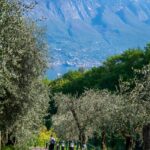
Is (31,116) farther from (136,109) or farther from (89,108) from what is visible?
(89,108)

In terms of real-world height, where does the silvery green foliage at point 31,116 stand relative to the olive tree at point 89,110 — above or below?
below

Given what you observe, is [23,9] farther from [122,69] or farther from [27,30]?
[122,69]

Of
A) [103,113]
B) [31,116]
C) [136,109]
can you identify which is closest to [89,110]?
[103,113]

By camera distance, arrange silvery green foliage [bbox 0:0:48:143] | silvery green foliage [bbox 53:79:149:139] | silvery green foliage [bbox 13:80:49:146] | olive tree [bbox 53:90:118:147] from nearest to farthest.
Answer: silvery green foliage [bbox 0:0:48:143] → silvery green foliage [bbox 13:80:49:146] → silvery green foliage [bbox 53:79:149:139] → olive tree [bbox 53:90:118:147]

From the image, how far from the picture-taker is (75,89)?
14925 centimetres

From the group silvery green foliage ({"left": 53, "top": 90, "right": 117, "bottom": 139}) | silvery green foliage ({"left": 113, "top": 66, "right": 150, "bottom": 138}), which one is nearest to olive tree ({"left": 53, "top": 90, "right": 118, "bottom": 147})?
silvery green foliage ({"left": 53, "top": 90, "right": 117, "bottom": 139})

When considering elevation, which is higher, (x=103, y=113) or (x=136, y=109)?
(x=103, y=113)

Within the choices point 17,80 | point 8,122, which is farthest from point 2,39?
point 8,122

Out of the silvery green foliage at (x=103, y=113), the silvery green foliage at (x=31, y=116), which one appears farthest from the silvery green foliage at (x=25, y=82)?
the silvery green foliage at (x=103, y=113)

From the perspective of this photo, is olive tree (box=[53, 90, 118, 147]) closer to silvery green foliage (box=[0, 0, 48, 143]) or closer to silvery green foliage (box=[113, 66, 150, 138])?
silvery green foliage (box=[113, 66, 150, 138])

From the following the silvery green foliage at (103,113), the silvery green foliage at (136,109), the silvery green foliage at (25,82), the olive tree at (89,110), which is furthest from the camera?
the olive tree at (89,110)

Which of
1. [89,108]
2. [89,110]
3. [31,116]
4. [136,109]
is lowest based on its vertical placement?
[31,116]

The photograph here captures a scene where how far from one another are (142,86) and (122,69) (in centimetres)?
9368

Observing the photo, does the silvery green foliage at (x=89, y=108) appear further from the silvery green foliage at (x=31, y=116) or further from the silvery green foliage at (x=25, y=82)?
the silvery green foliage at (x=25, y=82)
